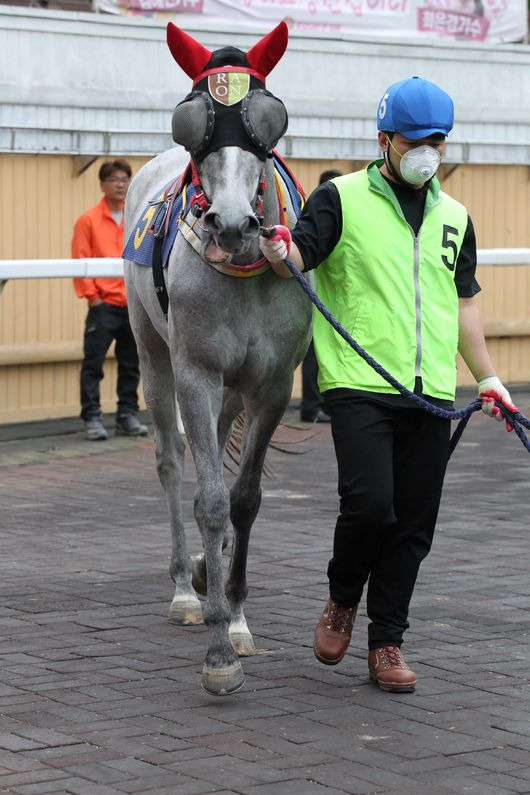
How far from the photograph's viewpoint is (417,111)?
5441 mm

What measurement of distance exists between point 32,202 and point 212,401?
7412 millimetres

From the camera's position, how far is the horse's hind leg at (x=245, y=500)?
244 inches

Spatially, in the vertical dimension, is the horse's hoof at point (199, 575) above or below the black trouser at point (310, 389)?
below

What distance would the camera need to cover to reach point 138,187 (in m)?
7.82

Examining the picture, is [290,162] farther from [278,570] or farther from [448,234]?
[448,234]

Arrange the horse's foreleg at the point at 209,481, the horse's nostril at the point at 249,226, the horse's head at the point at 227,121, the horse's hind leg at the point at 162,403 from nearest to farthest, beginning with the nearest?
the horse's nostril at the point at 249,226
the horse's head at the point at 227,121
the horse's foreleg at the point at 209,481
the horse's hind leg at the point at 162,403

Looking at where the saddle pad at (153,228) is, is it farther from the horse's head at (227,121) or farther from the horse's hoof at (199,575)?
the horse's hoof at (199,575)

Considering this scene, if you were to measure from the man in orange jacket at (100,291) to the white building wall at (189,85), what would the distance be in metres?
0.92

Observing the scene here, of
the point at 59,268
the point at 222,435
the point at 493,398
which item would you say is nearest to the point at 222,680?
the point at 493,398

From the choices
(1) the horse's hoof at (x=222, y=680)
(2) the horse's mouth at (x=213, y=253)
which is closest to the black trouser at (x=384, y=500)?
(1) the horse's hoof at (x=222, y=680)

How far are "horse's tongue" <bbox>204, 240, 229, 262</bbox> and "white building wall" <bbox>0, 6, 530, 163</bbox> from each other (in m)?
7.28

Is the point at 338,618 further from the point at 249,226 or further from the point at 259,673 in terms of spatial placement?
the point at 249,226

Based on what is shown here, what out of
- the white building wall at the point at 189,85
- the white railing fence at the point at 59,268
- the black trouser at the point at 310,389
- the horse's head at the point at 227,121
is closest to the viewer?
the horse's head at the point at 227,121

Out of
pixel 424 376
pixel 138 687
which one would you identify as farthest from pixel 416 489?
pixel 138 687
